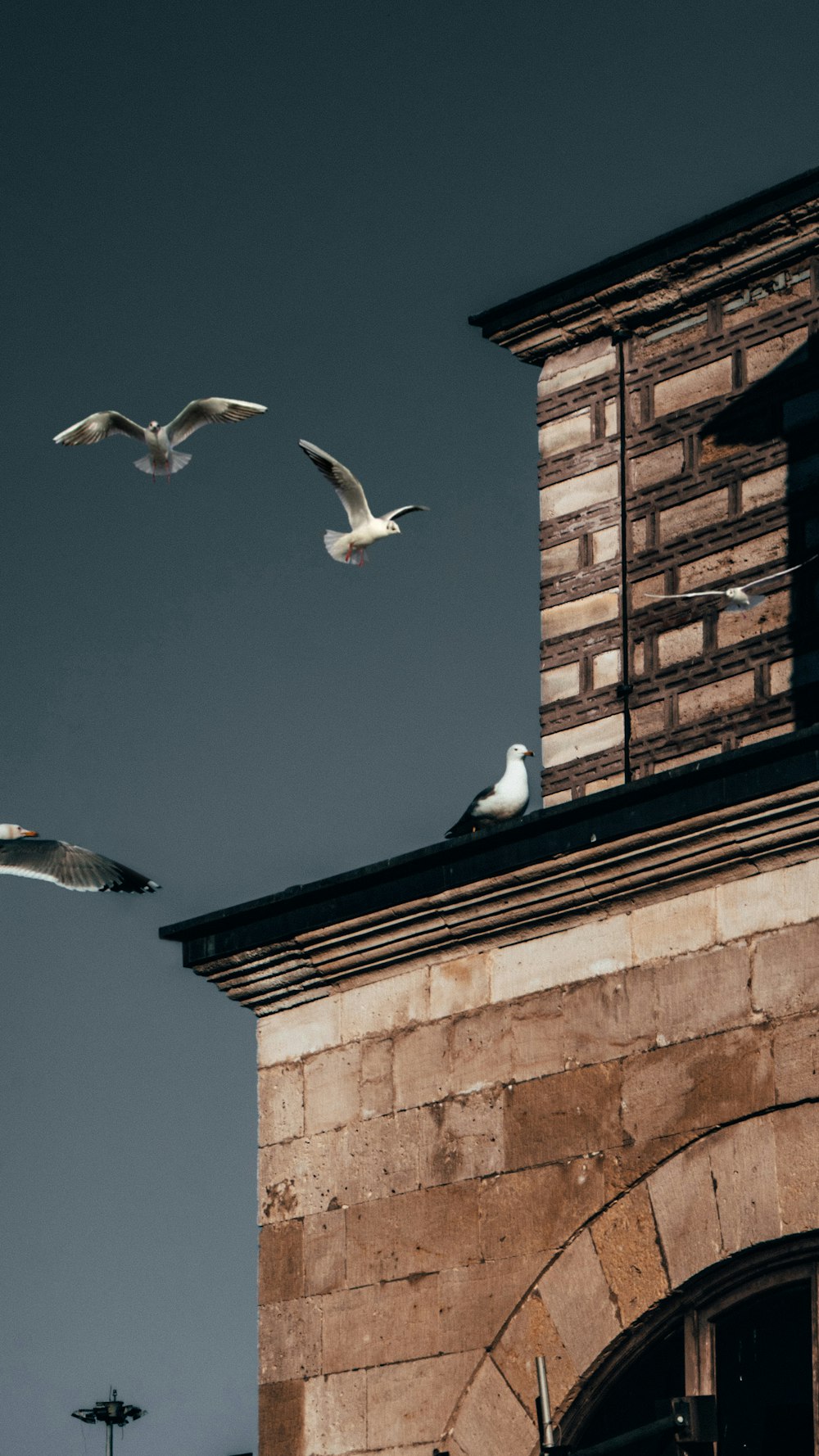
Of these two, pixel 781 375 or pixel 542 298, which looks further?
pixel 542 298

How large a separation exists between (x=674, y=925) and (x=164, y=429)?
240 inches

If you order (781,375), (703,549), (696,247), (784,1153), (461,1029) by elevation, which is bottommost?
(784,1153)

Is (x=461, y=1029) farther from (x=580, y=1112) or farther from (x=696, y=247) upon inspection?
(x=696, y=247)

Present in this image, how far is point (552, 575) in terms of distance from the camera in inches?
567

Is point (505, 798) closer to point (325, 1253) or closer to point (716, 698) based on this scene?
point (716, 698)

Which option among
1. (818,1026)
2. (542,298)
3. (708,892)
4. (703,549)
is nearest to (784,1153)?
(818,1026)

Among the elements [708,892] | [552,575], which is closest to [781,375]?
[552,575]

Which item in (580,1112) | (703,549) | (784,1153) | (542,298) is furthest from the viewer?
(542,298)

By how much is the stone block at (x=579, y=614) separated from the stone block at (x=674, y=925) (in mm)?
2925

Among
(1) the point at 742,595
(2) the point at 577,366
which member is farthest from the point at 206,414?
(1) the point at 742,595

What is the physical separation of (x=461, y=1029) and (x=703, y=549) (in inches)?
129

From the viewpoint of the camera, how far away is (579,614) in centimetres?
1414

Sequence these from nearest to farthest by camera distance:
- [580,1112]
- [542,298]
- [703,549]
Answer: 1. [580,1112]
2. [703,549]
3. [542,298]

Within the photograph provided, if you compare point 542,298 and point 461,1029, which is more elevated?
point 542,298
